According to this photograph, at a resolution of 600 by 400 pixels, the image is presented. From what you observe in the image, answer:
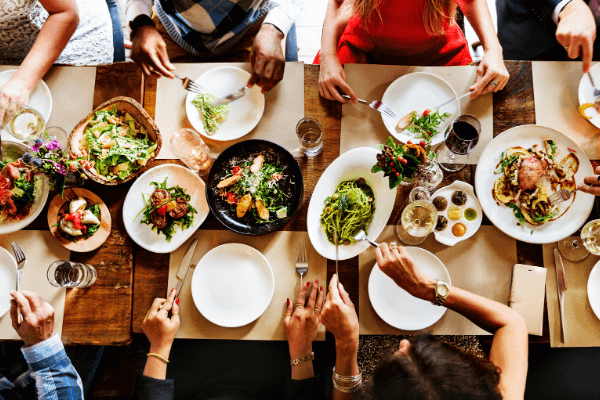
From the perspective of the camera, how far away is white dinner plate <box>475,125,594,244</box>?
1532mm

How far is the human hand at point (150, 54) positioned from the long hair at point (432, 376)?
1669 millimetres

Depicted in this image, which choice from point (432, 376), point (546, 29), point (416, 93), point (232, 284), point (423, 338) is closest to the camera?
point (432, 376)

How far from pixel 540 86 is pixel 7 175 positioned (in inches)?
103

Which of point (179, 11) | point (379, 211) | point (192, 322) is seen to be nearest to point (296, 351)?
point (192, 322)

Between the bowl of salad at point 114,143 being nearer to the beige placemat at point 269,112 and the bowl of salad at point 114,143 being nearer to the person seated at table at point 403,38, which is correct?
the beige placemat at point 269,112

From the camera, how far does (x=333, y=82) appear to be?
165cm

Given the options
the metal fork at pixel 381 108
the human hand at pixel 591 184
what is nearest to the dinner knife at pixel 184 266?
the metal fork at pixel 381 108

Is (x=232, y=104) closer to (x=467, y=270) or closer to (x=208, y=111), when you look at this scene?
(x=208, y=111)

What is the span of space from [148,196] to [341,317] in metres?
1.08

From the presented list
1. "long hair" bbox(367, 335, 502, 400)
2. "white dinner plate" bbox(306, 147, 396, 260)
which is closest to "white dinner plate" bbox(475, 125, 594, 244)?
"white dinner plate" bbox(306, 147, 396, 260)

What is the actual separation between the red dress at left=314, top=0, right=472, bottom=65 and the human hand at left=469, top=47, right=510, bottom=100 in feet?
1.03

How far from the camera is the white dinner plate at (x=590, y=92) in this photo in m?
1.61

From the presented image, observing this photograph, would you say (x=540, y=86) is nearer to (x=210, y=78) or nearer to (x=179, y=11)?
(x=210, y=78)

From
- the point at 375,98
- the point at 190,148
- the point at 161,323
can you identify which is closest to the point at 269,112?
the point at 190,148
